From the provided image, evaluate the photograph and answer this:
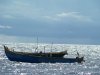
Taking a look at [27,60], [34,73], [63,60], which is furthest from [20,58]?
[34,73]

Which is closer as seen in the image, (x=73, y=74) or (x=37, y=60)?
(x=73, y=74)

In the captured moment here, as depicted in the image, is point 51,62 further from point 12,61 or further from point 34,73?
point 34,73

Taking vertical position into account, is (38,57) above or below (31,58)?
above

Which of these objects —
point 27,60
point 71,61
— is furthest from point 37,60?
point 71,61

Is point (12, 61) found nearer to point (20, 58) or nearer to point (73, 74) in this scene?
point (20, 58)

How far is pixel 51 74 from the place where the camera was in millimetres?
88562

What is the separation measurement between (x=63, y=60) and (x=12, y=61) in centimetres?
1511

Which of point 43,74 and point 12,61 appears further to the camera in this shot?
point 12,61

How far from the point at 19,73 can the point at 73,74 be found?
36.0 feet

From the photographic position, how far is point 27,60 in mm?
122438

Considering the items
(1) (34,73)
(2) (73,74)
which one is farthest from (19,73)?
(2) (73,74)

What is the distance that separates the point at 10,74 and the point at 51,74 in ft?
27.5

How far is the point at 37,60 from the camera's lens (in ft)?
400

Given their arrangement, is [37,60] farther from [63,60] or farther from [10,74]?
[10,74]
